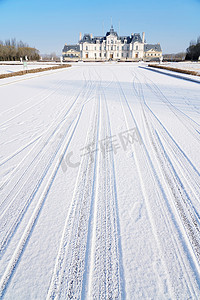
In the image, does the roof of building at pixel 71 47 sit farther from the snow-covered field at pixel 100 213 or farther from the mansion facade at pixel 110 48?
the snow-covered field at pixel 100 213

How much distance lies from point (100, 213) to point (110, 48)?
9189 cm

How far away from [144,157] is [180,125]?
2.43 meters

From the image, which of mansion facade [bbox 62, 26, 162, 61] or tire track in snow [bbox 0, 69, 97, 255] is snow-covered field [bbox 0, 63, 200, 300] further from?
mansion facade [bbox 62, 26, 162, 61]

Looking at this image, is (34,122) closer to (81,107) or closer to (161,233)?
(81,107)

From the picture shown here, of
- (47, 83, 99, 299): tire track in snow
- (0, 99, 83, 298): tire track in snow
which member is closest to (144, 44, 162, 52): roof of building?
(47, 83, 99, 299): tire track in snow

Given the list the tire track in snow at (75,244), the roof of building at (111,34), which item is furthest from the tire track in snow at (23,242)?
the roof of building at (111,34)

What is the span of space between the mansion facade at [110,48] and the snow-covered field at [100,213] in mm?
85152

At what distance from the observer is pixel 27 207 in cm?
258

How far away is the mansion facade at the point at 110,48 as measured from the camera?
266 feet

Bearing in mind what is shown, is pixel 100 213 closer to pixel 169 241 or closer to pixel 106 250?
pixel 106 250

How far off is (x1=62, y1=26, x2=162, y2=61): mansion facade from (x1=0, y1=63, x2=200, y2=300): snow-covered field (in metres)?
85.2

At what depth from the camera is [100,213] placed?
8.16 ft

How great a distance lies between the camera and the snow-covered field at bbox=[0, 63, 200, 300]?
1.74 meters

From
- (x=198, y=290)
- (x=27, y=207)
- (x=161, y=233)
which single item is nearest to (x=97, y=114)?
(x=27, y=207)
